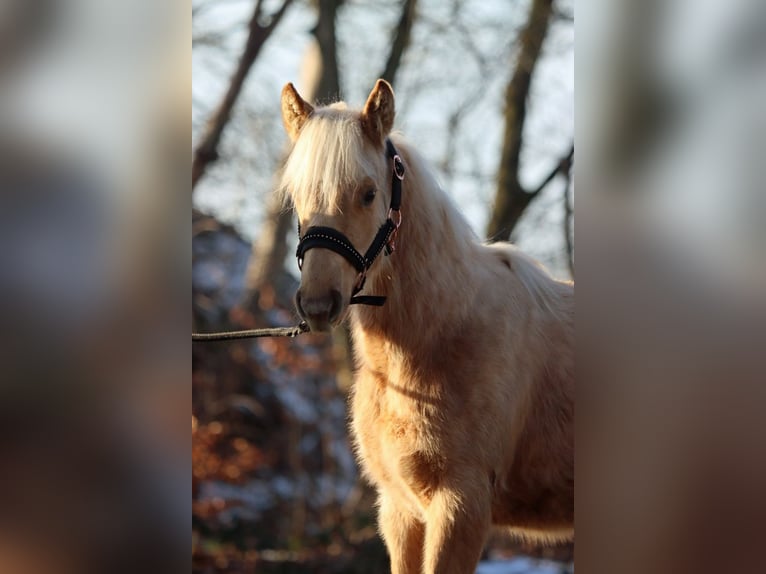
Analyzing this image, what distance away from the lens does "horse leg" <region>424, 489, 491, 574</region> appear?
93.2 inches

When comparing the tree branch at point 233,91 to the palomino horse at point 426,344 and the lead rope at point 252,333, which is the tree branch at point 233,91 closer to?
the lead rope at point 252,333

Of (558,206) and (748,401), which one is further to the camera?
(558,206)

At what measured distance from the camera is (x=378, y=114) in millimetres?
2443

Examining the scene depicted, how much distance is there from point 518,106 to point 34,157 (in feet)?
17.0

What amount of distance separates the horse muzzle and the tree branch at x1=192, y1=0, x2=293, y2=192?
15.0 ft

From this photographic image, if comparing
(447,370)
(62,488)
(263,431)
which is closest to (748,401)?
A: (62,488)

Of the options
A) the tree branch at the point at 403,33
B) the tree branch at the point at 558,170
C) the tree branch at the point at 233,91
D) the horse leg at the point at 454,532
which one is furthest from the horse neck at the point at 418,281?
the tree branch at the point at 233,91

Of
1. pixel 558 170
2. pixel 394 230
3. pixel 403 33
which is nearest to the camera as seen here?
pixel 394 230

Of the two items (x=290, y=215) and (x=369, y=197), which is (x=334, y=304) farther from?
(x=290, y=215)

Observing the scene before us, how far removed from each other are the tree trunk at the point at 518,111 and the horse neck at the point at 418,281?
3.49 meters

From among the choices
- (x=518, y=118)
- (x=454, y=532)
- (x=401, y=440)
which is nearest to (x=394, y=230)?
(x=401, y=440)

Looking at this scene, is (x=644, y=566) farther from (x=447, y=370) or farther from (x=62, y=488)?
(x=447, y=370)

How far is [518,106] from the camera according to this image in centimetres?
612

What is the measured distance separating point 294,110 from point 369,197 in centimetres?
42
